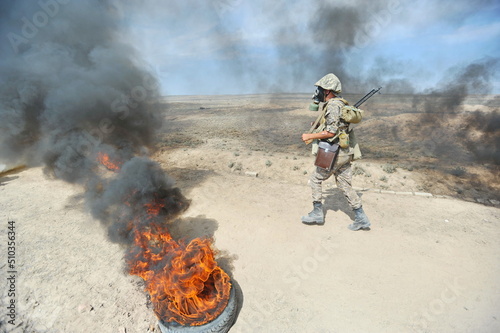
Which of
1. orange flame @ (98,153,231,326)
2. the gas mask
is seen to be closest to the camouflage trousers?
the gas mask

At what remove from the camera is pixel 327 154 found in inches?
186

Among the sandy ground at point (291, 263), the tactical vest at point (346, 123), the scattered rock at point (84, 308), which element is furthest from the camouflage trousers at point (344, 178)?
the scattered rock at point (84, 308)

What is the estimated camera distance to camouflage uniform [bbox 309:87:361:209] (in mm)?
4562

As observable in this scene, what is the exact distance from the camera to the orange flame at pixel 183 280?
3104 millimetres

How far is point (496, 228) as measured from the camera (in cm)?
529

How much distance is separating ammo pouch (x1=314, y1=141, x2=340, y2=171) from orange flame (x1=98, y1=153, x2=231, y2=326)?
2582mm

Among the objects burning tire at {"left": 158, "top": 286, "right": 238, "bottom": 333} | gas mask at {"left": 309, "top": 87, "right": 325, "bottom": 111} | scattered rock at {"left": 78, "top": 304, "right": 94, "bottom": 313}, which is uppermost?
gas mask at {"left": 309, "top": 87, "right": 325, "bottom": 111}

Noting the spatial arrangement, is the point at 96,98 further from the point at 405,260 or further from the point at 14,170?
the point at 405,260

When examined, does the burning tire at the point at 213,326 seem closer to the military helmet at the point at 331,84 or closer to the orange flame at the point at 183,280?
the orange flame at the point at 183,280

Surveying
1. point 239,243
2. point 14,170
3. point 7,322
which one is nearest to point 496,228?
point 239,243

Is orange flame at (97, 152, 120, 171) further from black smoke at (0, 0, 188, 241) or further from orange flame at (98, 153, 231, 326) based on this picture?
orange flame at (98, 153, 231, 326)

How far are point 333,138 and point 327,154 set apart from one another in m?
0.33

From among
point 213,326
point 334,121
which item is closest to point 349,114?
point 334,121

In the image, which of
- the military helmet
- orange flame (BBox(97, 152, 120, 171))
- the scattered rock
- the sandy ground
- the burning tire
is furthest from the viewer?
orange flame (BBox(97, 152, 120, 171))
